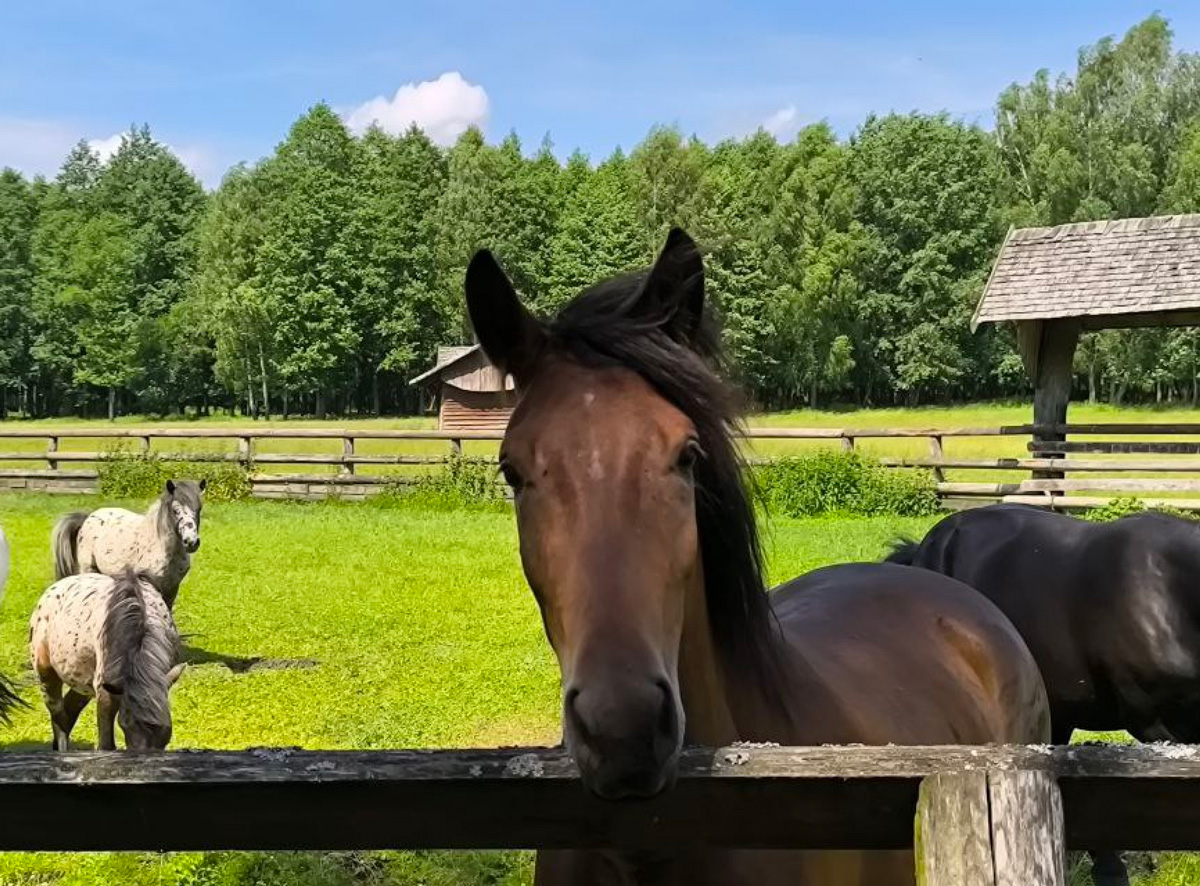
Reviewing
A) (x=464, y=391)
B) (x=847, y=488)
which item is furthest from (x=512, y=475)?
(x=464, y=391)

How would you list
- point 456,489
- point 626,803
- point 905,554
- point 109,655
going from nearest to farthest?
point 626,803
point 109,655
point 905,554
point 456,489

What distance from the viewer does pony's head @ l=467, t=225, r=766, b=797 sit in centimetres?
141

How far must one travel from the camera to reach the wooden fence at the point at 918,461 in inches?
570

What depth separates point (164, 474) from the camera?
19078 millimetres

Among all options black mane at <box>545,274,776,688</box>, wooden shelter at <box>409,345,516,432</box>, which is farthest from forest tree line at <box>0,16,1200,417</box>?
black mane at <box>545,274,776,688</box>

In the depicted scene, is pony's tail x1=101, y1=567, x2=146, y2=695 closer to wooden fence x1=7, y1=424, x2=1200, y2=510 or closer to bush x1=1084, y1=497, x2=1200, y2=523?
wooden fence x1=7, y1=424, x2=1200, y2=510

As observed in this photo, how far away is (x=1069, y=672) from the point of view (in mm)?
4984

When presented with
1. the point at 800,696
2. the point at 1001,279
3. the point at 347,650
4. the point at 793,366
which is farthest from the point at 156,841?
the point at 793,366

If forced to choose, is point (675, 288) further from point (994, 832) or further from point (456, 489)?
point (456, 489)

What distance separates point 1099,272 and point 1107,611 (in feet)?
37.6

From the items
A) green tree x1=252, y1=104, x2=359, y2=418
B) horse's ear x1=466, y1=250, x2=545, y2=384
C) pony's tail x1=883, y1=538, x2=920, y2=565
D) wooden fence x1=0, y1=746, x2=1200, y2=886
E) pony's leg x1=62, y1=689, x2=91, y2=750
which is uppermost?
green tree x1=252, y1=104, x2=359, y2=418

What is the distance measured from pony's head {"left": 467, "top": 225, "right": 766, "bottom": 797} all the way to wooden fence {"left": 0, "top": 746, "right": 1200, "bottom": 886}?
0.42 ft

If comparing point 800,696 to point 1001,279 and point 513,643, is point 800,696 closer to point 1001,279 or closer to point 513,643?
point 513,643

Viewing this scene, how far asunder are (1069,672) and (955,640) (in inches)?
77.5
